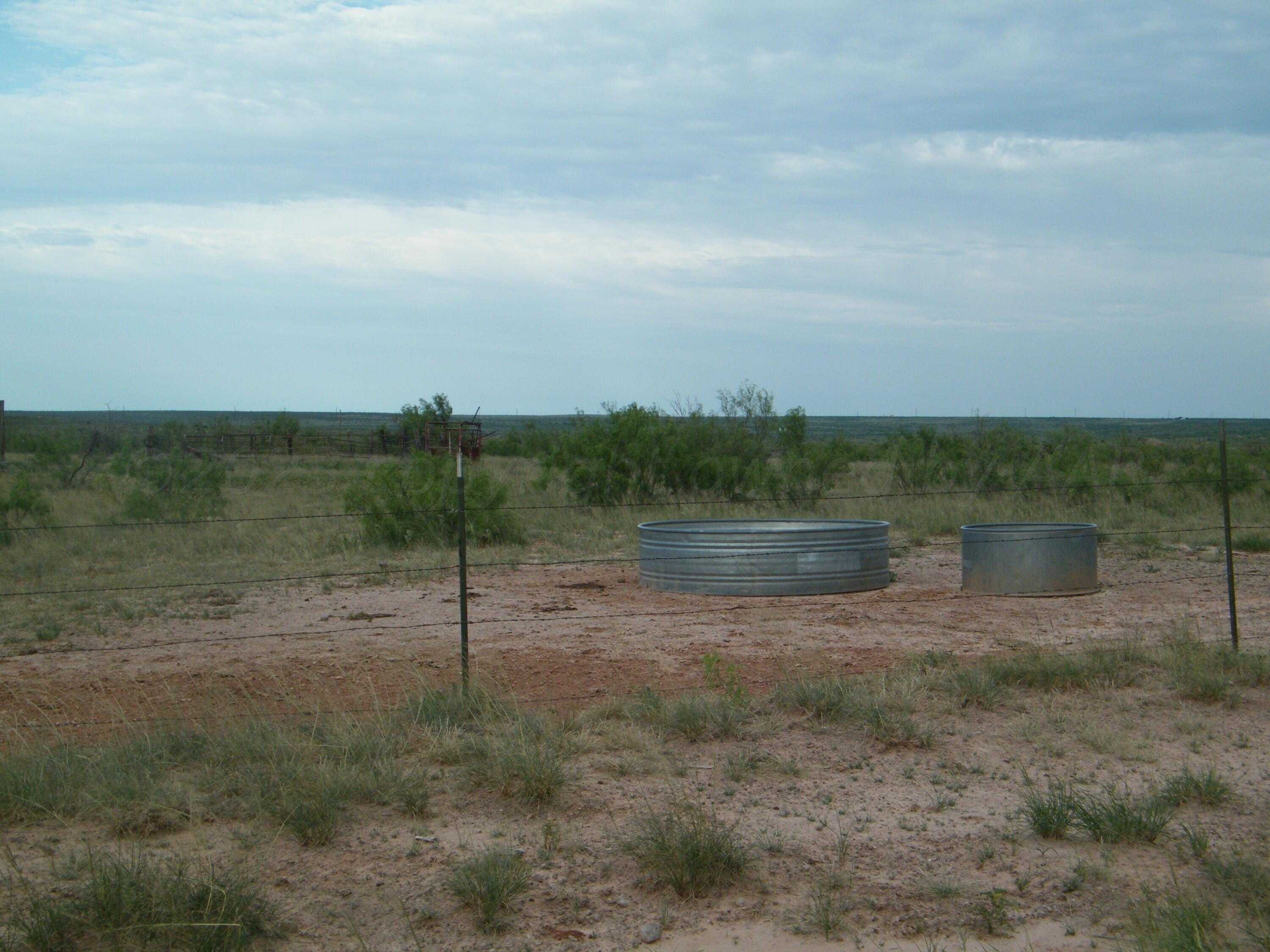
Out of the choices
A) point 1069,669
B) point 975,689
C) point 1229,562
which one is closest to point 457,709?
point 975,689

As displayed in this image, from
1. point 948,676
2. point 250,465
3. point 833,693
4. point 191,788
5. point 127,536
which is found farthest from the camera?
point 250,465

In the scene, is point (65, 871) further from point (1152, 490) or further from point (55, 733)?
point (1152, 490)

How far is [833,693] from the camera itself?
6699mm

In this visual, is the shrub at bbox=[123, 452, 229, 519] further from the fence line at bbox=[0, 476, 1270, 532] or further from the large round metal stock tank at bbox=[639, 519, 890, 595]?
the large round metal stock tank at bbox=[639, 519, 890, 595]

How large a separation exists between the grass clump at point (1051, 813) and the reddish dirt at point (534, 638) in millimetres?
2890

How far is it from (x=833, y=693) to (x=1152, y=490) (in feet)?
56.7

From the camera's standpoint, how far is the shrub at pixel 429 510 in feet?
51.8

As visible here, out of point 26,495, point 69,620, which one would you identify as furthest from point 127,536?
point 69,620

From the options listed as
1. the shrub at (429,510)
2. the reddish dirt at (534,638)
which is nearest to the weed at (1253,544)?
the reddish dirt at (534,638)

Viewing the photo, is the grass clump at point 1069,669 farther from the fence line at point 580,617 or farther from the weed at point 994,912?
the fence line at point 580,617

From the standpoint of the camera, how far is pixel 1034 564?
38.5 feet

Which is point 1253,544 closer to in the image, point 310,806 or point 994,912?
point 994,912

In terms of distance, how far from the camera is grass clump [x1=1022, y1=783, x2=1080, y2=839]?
489cm

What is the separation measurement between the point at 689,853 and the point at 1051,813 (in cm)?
164
